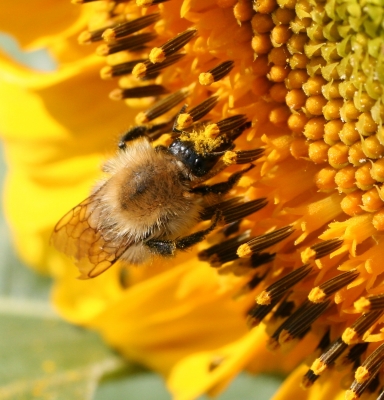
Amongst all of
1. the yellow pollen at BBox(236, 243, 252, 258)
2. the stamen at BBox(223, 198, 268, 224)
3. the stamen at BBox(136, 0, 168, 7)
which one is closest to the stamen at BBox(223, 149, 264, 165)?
the stamen at BBox(223, 198, 268, 224)

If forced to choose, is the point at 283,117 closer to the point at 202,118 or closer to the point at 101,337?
the point at 202,118

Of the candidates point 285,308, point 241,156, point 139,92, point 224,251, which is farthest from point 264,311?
point 139,92

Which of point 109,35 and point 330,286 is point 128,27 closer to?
point 109,35

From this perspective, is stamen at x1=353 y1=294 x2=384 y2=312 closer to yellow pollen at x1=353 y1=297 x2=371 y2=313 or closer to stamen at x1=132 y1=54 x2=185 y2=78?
yellow pollen at x1=353 y1=297 x2=371 y2=313

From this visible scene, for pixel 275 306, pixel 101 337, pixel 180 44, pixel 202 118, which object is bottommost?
pixel 275 306

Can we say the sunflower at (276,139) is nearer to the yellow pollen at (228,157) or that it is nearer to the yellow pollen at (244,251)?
the yellow pollen at (244,251)

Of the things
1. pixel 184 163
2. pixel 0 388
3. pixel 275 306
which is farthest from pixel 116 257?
pixel 0 388

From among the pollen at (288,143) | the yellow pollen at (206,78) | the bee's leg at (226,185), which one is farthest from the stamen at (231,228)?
the yellow pollen at (206,78)
